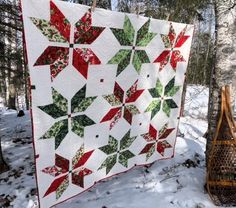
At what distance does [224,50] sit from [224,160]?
133 cm

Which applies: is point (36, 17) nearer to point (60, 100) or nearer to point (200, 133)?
point (60, 100)

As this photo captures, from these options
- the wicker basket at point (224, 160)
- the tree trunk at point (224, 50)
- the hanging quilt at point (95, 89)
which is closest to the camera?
the hanging quilt at point (95, 89)

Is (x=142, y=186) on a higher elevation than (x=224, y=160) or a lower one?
lower

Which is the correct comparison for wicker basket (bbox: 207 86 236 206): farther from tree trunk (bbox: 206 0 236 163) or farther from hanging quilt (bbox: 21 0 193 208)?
hanging quilt (bbox: 21 0 193 208)

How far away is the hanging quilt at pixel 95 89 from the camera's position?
2406 mm

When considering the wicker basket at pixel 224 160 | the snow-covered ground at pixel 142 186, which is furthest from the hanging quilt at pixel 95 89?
the wicker basket at pixel 224 160

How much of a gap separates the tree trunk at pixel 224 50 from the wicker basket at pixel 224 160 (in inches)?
5.7

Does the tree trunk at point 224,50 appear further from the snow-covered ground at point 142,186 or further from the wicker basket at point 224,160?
the snow-covered ground at point 142,186

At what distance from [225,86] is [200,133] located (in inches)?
131

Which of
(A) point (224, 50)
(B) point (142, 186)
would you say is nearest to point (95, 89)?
(B) point (142, 186)

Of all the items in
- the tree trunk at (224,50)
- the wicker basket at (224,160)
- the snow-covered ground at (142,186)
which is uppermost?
the tree trunk at (224,50)

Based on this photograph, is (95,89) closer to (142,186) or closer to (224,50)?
(142,186)

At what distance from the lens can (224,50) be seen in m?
3.51

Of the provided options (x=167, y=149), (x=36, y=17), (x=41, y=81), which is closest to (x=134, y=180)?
(x=167, y=149)
